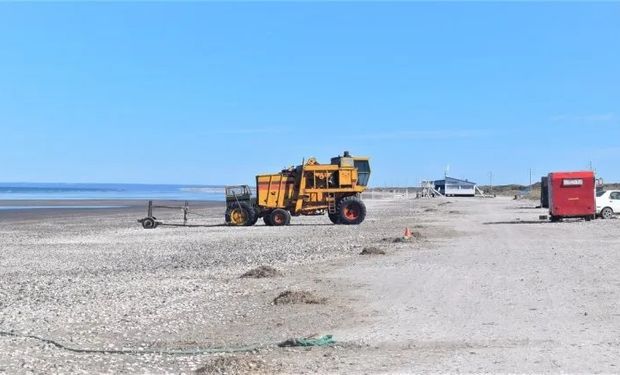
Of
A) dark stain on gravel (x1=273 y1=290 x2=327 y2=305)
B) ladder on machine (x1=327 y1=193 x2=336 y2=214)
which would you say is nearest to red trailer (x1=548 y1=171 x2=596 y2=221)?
ladder on machine (x1=327 y1=193 x2=336 y2=214)

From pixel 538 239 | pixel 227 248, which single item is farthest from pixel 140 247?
pixel 538 239

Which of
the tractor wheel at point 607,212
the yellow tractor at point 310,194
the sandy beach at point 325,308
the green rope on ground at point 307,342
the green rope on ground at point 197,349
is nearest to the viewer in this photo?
the sandy beach at point 325,308

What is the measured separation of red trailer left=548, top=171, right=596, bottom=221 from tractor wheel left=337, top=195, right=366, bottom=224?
30.0 feet

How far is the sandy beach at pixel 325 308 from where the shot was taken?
320 inches

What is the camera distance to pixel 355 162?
118 feet

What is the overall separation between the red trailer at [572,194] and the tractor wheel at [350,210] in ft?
30.0

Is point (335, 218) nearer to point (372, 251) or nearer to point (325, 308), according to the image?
point (372, 251)

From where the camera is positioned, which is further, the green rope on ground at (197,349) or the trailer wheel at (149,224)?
the trailer wheel at (149,224)

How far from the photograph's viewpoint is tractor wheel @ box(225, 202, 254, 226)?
35812 mm

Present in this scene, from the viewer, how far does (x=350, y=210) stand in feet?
117

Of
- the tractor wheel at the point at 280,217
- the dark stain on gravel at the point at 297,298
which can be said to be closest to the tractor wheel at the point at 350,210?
the tractor wheel at the point at 280,217

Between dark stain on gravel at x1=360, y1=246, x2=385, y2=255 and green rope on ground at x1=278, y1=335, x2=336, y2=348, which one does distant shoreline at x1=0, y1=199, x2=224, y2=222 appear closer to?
dark stain on gravel at x1=360, y1=246, x2=385, y2=255

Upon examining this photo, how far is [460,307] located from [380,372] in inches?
162

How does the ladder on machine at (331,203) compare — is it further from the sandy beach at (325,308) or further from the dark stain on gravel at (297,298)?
the dark stain on gravel at (297,298)
